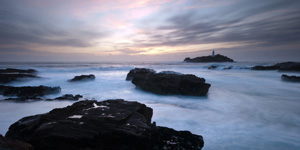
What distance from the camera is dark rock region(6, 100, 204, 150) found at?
2.15m

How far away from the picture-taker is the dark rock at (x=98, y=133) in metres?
2.15

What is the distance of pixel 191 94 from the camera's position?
319 inches

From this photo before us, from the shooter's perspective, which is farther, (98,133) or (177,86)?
(177,86)

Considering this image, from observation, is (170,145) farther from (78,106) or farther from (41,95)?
(41,95)

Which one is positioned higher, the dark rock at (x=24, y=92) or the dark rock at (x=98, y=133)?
the dark rock at (x=98, y=133)

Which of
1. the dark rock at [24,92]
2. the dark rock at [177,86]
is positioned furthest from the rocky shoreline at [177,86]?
the dark rock at [24,92]

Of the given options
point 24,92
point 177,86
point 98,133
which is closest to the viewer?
point 98,133

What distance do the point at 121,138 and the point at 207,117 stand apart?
3926 millimetres

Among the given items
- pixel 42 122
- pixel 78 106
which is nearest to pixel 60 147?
pixel 42 122

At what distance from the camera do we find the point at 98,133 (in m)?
2.27

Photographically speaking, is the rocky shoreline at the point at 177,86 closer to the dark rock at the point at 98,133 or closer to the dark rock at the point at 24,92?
the dark rock at the point at 98,133

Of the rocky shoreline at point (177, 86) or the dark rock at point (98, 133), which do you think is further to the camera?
the rocky shoreline at point (177, 86)

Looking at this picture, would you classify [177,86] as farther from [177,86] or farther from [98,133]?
[98,133]

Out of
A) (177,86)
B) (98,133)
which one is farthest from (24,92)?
(177,86)
